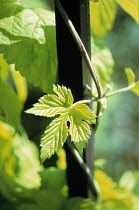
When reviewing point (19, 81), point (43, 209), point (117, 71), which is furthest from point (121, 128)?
point (43, 209)

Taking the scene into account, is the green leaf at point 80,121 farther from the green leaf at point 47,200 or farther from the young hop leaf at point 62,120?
the green leaf at point 47,200

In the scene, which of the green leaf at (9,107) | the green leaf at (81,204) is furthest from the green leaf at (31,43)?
the green leaf at (81,204)

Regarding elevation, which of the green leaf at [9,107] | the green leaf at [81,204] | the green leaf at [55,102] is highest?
the green leaf at [55,102]

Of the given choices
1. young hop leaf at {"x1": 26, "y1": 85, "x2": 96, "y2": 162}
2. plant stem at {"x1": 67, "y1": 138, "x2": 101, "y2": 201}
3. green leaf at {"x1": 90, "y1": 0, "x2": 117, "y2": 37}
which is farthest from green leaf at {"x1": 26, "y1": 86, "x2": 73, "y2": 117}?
green leaf at {"x1": 90, "y1": 0, "x2": 117, "y2": 37}

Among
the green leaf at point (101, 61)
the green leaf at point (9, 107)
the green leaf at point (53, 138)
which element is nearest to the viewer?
the green leaf at point (53, 138)

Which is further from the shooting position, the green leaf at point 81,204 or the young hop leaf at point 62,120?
the green leaf at point 81,204

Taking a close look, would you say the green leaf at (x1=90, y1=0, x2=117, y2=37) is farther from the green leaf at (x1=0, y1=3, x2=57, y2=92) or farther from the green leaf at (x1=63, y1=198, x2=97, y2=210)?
the green leaf at (x1=63, y1=198, x2=97, y2=210)

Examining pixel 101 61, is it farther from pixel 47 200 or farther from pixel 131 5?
pixel 47 200
